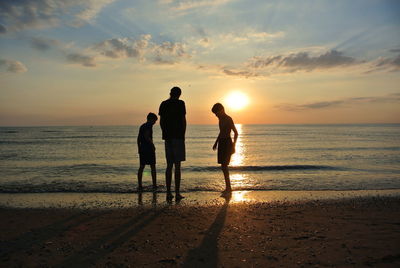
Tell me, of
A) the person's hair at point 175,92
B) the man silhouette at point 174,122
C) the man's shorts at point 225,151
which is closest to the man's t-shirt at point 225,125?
the man's shorts at point 225,151

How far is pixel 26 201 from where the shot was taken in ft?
24.0

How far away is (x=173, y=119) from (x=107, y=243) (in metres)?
3.15

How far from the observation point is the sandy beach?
3506 mm

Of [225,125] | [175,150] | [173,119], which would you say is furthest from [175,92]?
[225,125]

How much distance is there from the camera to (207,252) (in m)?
3.75

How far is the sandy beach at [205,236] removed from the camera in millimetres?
3506

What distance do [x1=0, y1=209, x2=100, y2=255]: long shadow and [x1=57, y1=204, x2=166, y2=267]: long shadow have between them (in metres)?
0.85

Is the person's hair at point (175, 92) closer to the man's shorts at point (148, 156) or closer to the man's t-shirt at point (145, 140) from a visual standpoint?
the man's t-shirt at point (145, 140)

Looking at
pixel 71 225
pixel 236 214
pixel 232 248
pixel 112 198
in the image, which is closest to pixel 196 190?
pixel 112 198

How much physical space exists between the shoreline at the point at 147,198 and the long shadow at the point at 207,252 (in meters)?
2.13

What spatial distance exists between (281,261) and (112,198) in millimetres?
5406

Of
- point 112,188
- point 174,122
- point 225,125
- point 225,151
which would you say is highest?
point 174,122

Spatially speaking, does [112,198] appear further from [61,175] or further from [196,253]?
[61,175]

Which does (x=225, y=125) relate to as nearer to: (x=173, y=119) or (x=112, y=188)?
(x=173, y=119)
